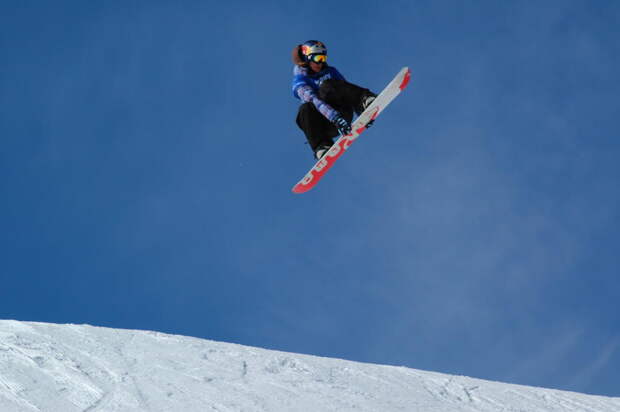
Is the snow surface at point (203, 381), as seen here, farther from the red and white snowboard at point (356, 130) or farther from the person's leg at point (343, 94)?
the person's leg at point (343, 94)

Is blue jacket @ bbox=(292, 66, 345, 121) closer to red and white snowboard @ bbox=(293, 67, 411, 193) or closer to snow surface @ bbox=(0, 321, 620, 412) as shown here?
red and white snowboard @ bbox=(293, 67, 411, 193)

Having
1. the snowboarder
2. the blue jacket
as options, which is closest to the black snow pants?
the snowboarder

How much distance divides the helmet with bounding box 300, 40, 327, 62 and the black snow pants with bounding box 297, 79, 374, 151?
1.36 ft

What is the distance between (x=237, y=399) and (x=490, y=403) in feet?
9.78

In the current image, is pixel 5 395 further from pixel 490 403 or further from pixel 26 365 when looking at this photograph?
pixel 490 403

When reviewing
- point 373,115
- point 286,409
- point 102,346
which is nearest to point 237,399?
point 286,409

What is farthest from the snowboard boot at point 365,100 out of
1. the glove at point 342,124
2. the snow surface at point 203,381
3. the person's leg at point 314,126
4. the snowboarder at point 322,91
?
the snow surface at point 203,381

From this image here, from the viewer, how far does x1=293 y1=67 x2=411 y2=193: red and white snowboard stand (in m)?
11.3

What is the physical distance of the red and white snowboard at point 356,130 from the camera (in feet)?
37.2

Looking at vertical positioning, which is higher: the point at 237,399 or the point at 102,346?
the point at 102,346

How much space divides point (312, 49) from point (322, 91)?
0.59m

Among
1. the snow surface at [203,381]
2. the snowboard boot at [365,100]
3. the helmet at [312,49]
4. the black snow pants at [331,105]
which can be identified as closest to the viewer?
the snow surface at [203,381]

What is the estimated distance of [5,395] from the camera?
7848 mm

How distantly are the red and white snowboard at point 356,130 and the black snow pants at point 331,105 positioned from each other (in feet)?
0.64
